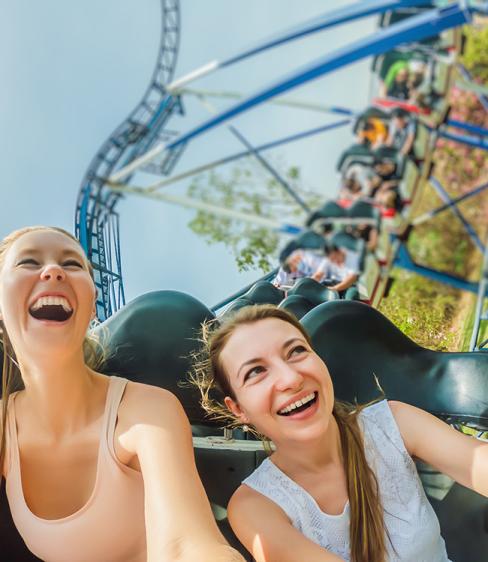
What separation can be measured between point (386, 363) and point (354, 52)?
332 millimetres

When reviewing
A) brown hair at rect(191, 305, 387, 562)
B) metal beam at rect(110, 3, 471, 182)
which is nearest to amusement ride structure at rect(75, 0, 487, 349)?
metal beam at rect(110, 3, 471, 182)

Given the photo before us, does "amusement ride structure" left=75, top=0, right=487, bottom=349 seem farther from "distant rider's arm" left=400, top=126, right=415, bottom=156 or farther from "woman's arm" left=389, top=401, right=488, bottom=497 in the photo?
"woman's arm" left=389, top=401, right=488, bottom=497

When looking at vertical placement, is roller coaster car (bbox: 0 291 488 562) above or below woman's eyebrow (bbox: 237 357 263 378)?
below

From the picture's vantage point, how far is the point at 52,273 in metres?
0.45

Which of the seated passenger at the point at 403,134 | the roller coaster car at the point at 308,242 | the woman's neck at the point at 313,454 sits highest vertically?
the seated passenger at the point at 403,134

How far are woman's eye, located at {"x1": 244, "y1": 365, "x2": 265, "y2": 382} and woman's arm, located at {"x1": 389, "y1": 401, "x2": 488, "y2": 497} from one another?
136 millimetres

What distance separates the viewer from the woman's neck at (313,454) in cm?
49

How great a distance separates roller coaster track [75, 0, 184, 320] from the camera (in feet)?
1.98

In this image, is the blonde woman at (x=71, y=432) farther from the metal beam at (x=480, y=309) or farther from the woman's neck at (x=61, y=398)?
the metal beam at (x=480, y=309)

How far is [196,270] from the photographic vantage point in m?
0.65

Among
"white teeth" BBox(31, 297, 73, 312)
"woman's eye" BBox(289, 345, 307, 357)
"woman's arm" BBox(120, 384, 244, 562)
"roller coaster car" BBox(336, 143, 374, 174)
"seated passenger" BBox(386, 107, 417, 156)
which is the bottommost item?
"woman's arm" BBox(120, 384, 244, 562)

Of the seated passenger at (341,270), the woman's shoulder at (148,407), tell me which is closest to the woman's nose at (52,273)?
the woman's shoulder at (148,407)

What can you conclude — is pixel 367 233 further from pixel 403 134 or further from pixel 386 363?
pixel 386 363

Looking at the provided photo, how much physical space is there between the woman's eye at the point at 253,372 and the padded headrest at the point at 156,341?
142 mm
